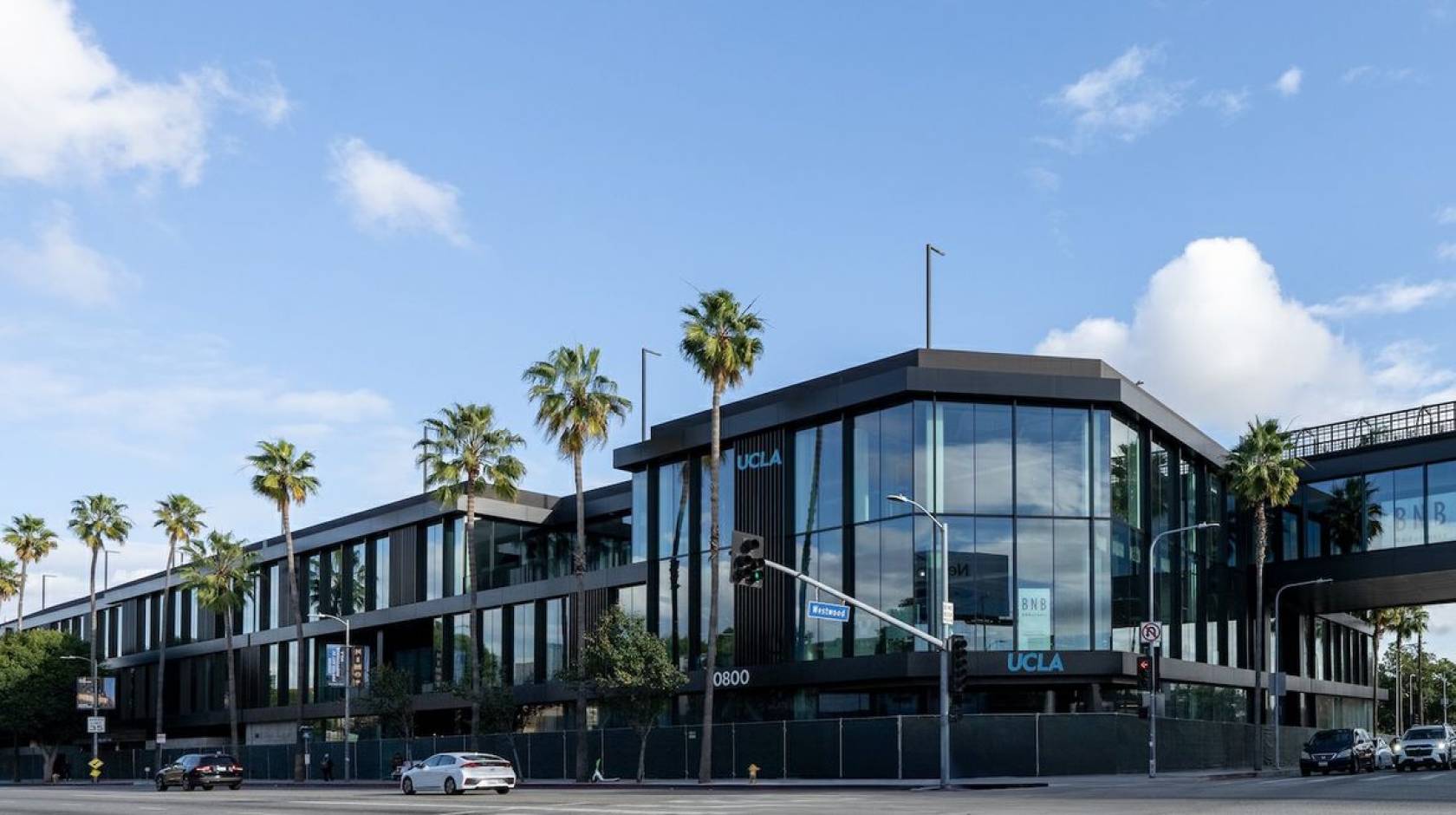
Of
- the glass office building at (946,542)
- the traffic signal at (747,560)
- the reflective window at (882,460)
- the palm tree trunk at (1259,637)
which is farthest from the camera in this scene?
the palm tree trunk at (1259,637)

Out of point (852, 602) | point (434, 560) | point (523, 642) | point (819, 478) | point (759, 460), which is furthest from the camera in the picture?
point (434, 560)

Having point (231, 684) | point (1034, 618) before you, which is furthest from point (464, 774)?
point (231, 684)

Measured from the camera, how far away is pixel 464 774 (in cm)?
4641

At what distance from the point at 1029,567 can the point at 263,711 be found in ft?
186

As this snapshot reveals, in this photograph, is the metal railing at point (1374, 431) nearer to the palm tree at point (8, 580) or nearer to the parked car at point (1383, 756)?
the parked car at point (1383, 756)

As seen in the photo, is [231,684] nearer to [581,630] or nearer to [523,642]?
[523,642]

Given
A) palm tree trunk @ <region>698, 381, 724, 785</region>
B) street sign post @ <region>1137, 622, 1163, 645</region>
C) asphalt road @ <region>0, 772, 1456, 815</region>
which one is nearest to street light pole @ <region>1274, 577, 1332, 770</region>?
asphalt road @ <region>0, 772, 1456, 815</region>

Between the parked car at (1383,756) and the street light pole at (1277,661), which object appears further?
the street light pole at (1277,661)

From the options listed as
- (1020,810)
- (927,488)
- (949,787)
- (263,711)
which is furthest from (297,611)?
(1020,810)

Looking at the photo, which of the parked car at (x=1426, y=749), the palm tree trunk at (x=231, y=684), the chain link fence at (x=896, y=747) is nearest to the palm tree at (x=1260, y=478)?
the chain link fence at (x=896, y=747)

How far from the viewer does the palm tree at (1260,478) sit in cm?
6525

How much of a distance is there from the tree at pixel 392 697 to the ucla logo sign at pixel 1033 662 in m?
31.0

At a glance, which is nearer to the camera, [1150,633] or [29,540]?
[1150,633]

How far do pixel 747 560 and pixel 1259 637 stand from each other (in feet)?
134
